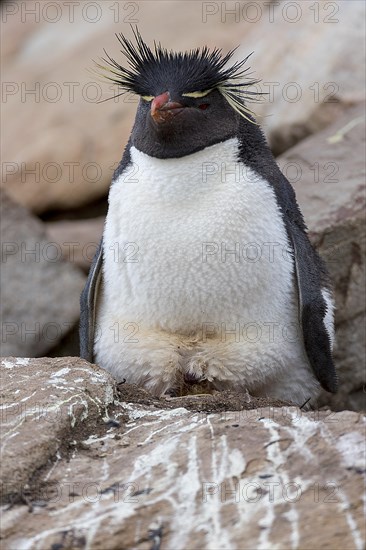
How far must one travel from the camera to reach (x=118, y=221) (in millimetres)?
4414

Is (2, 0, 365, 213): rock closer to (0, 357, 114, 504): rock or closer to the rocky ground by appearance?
the rocky ground

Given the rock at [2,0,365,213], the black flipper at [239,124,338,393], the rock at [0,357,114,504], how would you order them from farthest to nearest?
1. the rock at [2,0,365,213]
2. the black flipper at [239,124,338,393]
3. the rock at [0,357,114,504]

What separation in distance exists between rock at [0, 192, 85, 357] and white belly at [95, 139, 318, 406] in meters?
2.14

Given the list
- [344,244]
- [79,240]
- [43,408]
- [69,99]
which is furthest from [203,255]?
[69,99]

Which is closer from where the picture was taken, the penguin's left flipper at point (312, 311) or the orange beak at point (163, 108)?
the orange beak at point (163, 108)

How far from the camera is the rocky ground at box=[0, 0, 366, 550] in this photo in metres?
2.78

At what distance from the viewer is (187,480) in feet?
9.62

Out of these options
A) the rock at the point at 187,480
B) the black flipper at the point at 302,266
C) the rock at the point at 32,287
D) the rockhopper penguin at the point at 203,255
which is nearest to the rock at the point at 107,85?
the rock at the point at 32,287

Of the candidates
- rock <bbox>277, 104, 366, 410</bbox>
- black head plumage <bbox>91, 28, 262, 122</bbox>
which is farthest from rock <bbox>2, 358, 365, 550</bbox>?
rock <bbox>277, 104, 366, 410</bbox>

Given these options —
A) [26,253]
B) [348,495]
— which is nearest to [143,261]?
[348,495]

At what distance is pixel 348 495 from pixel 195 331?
62.8 inches

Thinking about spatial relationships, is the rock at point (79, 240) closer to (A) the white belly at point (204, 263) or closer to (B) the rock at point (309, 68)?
(B) the rock at point (309, 68)

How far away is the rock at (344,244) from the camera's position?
5.52m

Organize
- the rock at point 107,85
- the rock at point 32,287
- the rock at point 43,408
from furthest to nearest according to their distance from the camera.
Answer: the rock at point 107,85 < the rock at point 32,287 < the rock at point 43,408
